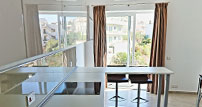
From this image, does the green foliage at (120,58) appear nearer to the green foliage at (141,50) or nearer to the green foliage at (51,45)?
the green foliage at (141,50)

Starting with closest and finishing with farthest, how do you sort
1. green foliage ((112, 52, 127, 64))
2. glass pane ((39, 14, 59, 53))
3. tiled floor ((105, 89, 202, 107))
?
glass pane ((39, 14, 59, 53)), tiled floor ((105, 89, 202, 107)), green foliage ((112, 52, 127, 64))

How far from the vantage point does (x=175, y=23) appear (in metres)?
4.13

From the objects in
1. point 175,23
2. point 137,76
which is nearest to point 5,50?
point 137,76

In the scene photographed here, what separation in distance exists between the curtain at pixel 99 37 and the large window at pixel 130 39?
13.9 inches

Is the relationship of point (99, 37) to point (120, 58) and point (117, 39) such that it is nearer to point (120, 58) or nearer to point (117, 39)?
point (117, 39)

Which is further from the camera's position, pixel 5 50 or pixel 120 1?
pixel 120 1

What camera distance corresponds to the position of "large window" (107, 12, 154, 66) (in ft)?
15.0

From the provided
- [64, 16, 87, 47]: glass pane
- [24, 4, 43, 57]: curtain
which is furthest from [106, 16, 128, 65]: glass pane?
[24, 4, 43, 57]: curtain

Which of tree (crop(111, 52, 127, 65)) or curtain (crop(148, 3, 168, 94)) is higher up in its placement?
curtain (crop(148, 3, 168, 94))

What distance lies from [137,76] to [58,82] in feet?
6.43

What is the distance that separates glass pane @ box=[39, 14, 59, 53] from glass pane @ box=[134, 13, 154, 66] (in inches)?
141

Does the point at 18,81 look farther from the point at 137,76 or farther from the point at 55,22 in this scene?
the point at 137,76

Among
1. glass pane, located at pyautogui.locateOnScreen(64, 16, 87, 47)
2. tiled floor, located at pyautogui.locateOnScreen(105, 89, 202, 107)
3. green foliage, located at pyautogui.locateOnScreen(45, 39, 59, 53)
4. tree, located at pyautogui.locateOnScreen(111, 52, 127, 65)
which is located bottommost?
tiled floor, located at pyautogui.locateOnScreen(105, 89, 202, 107)

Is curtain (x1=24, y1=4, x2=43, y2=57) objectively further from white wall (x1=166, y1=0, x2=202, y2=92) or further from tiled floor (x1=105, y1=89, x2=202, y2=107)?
white wall (x1=166, y1=0, x2=202, y2=92)
